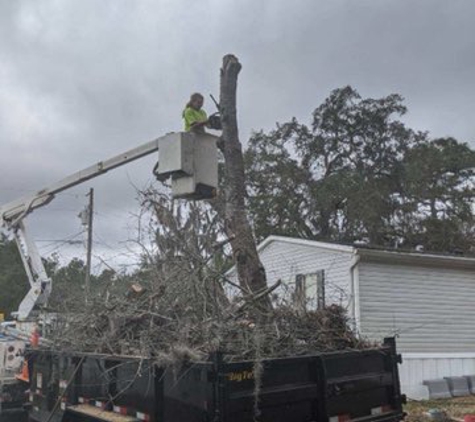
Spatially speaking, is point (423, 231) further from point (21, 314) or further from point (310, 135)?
point (21, 314)

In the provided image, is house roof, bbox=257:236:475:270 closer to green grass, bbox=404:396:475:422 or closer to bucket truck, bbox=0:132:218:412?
green grass, bbox=404:396:475:422

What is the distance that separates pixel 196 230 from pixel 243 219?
2.09 metres

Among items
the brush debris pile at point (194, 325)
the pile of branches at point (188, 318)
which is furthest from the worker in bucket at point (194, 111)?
the brush debris pile at point (194, 325)

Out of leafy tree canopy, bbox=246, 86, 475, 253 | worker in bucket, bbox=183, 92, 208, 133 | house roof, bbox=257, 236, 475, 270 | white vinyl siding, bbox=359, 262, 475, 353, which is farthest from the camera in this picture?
leafy tree canopy, bbox=246, 86, 475, 253

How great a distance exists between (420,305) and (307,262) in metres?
3.07

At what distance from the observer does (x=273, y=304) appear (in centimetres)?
614

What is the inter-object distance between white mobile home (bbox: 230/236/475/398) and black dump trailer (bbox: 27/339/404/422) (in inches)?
323

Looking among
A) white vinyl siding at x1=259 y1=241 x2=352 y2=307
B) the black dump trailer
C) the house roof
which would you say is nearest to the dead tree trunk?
the black dump trailer

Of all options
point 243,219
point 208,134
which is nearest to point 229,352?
point 208,134

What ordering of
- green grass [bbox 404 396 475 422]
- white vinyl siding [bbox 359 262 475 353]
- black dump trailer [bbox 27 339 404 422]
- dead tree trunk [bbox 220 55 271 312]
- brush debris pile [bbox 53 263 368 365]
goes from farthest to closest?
white vinyl siding [bbox 359 262 475 353] → green grass [bbox 404 396 475 422] → dead tree trunk [bbox 220 55 271 312] → brush debris pile [bbox 53 263 368 365] → black dump trailer [bbox 27 339 404 422]

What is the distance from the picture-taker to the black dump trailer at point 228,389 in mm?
4176

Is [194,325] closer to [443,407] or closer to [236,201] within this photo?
[236,201]

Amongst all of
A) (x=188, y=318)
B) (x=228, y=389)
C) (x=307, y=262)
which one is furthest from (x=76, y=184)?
(x=307, y=262)

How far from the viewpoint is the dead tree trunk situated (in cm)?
802
